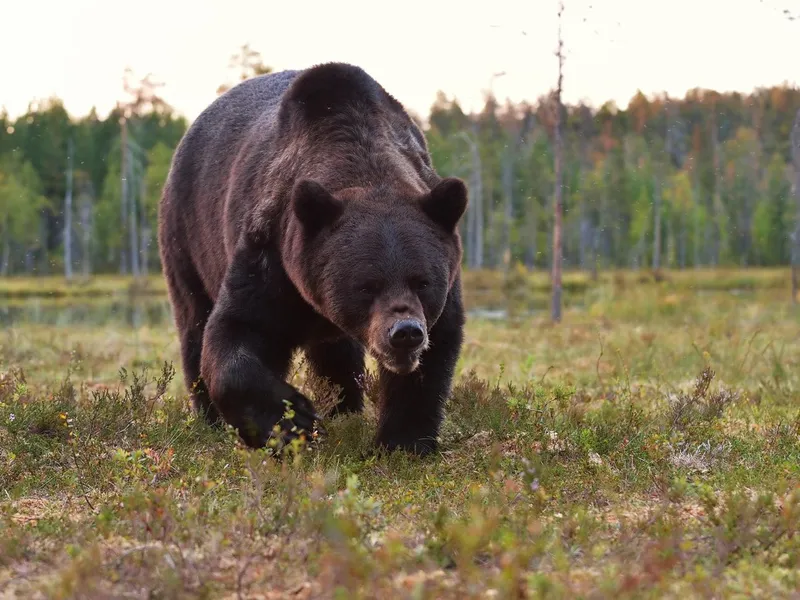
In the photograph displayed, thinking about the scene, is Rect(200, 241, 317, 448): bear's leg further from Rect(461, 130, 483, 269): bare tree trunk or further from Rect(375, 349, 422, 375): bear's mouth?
Rect(461, 130, 483, 269): bare tree trunk

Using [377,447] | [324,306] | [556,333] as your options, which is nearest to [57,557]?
[324,306]

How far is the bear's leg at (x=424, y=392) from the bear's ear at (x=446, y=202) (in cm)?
62

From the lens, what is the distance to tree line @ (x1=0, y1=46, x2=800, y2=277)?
67.6 metres

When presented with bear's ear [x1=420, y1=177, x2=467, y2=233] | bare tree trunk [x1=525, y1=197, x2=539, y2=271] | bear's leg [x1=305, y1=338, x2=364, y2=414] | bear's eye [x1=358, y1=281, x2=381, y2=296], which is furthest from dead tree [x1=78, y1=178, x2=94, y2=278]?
bear's eye [x1=358, y1=281, x2=381, y2=296]

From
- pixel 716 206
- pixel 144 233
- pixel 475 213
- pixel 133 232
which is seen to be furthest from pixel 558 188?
pixel 716 206

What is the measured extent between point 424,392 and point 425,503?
1609mm

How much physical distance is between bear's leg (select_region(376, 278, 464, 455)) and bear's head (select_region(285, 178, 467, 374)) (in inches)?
18.9

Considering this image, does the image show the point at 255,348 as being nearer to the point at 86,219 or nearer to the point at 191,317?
the point at 191,317

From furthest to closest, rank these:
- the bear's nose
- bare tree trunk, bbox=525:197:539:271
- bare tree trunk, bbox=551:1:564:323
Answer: bare tree trunk, bbox=525:197:539:271 → bare tree trunk, bbox=551:1:564:323 → the bear's nose

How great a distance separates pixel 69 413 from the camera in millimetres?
6793

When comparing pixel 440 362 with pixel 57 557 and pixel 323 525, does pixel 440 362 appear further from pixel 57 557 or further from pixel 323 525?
pixel 57 557

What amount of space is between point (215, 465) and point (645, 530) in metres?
2.66

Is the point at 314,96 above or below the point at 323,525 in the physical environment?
above

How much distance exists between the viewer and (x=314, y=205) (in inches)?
232
